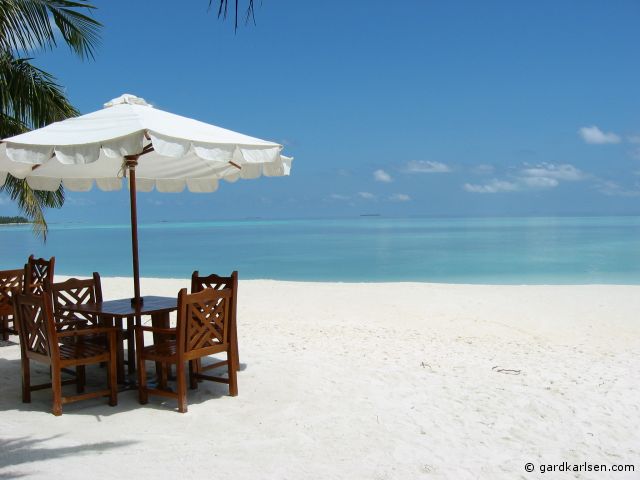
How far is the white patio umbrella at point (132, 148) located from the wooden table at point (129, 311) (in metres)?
0.18

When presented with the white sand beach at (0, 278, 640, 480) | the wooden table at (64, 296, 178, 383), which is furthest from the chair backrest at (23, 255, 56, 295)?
the wooden table at (64, 296, 178, 383)

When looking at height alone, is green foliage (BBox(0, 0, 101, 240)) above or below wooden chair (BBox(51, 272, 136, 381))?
above

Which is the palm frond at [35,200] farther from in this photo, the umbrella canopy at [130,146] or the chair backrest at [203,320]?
the chair backrest at [203,320]

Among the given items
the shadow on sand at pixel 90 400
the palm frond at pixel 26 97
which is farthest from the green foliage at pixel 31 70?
the shadow on sand at pixel 90 400

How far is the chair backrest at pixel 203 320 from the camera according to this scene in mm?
4211

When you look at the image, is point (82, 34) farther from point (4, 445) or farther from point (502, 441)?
point (502, 441)

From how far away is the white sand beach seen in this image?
3398 mm

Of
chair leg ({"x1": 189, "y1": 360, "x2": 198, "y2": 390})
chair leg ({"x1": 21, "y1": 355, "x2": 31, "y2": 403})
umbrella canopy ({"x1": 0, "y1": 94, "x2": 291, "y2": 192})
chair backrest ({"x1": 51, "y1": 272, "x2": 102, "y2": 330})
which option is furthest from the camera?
chair backrest ({"x1": 51, "y1": 272, "x2": 102, "y2": 330})

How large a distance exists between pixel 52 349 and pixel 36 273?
2.79m

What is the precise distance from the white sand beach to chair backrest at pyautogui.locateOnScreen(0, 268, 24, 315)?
1.71ft

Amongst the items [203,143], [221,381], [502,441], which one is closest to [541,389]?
[502,441]

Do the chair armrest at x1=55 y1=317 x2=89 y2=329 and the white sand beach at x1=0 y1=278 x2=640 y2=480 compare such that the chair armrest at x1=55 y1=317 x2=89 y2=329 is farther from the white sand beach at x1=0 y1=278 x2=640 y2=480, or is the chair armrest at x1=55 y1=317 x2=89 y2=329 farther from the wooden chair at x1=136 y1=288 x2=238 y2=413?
the wooden chair at x1=136 y1=288 x2=238 y2=413

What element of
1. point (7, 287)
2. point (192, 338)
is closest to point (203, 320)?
point (192, 338)

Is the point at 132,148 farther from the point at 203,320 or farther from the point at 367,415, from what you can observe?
the point at 367,415
